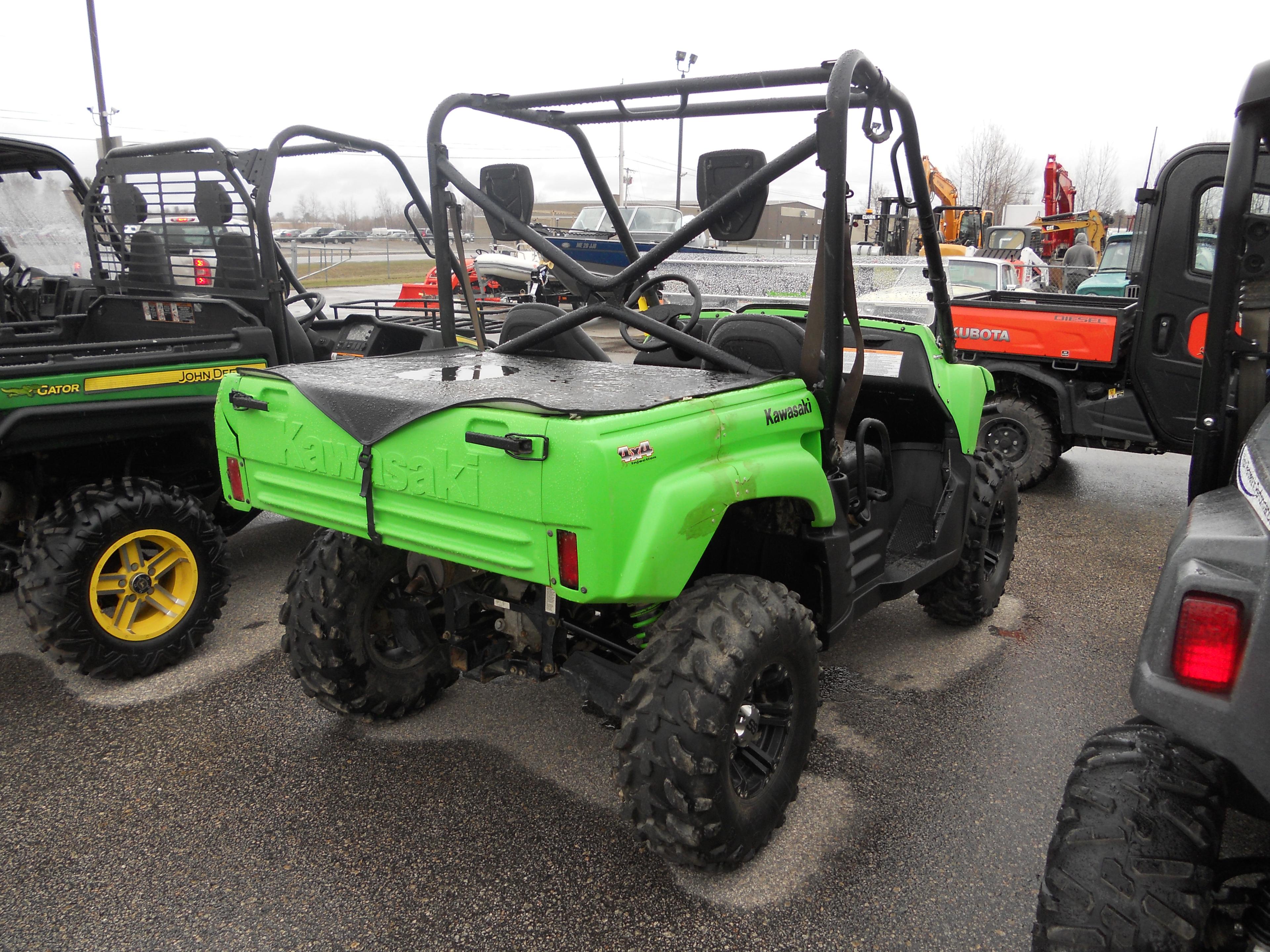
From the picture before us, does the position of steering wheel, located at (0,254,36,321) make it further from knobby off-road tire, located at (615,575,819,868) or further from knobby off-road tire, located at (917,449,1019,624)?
knobby off-road tire, located at (917,449,1019,624)

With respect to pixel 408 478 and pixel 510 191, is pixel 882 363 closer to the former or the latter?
pixel 510 191

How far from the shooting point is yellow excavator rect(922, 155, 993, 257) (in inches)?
615

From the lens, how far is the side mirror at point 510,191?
329 centimetres

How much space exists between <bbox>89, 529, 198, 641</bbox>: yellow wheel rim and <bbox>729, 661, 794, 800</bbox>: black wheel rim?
8.97 ft

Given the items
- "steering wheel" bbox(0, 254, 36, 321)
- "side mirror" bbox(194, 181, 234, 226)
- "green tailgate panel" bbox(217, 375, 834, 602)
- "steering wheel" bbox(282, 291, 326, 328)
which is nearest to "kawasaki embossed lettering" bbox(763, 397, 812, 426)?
"green tailgate panel" bbox(217, 375, 834, 602)

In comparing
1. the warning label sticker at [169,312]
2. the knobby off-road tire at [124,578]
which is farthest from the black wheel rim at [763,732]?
the warning label sticker at [169,312]

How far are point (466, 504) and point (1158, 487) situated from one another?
672 cm

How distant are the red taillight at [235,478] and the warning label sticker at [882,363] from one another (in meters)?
2.43

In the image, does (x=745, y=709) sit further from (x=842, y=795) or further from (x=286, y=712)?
(x=286, y=712)

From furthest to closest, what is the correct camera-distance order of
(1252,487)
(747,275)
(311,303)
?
(747,275)
(311,303)
(1252,487)

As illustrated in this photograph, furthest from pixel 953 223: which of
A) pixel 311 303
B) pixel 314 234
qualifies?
pixel 314 234

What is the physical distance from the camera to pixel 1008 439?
6.84 meters

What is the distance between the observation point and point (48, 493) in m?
4.20

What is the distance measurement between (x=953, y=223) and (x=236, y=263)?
54.5ft
